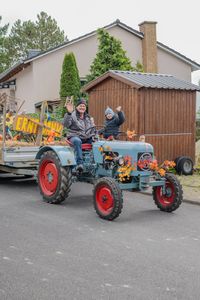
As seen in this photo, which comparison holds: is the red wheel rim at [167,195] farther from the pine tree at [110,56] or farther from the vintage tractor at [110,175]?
the pine tree at [110,56]

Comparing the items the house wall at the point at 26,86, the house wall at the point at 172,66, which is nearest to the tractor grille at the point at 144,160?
A: the house wall at the point at 26,86

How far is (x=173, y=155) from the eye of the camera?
12.7m

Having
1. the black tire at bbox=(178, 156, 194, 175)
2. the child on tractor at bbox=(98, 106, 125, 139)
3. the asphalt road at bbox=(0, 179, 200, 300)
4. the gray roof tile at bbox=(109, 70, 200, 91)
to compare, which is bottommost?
the asphalt road at bbox=(0, 179, 200, 300)

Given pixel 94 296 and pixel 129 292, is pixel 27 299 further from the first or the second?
pixel 129 292

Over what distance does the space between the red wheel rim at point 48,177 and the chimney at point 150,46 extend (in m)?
19.2

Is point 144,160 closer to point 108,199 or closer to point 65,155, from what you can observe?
point 108,199

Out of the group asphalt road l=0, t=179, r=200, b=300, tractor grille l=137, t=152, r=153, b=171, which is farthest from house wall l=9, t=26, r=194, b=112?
tractor grille l=137, t=152, r=153, b=171

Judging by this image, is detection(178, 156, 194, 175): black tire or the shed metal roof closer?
the shed metal roof

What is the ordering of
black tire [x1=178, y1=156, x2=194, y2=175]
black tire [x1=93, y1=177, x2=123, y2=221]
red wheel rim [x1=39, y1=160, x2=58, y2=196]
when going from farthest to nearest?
black tire [x1=178, y1=156, x2=194, y2=175]
red wheel rim [x1=39, y1=160, x2=58, y2=196]
black tire [x1=93, y1=177, x2=123, y2=221]

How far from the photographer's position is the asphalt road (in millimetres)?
4336

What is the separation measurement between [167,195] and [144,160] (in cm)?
73

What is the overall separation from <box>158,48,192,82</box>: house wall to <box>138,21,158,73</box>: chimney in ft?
3.88

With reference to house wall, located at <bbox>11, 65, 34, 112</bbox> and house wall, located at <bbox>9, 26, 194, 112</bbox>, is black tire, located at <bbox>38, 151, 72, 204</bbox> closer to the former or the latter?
house wall, located at <bbox>9, 26, 194, 112</bbox>

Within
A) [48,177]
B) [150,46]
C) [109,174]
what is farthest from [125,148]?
[150,46]
